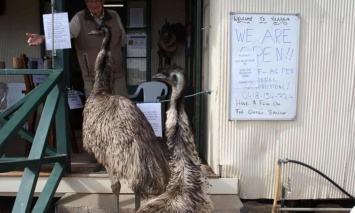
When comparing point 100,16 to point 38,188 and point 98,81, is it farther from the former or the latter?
point 38,188

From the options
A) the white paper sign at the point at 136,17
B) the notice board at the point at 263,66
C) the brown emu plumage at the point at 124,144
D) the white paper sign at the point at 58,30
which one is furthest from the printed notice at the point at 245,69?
the white paper sign at the point at 136,17

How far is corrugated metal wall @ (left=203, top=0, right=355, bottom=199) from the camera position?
422 cm

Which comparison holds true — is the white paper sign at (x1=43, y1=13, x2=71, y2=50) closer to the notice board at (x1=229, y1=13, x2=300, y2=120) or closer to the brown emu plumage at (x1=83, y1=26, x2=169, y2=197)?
the brown emu plumage at (x1=83, y1=26, x2=169, y2=197)

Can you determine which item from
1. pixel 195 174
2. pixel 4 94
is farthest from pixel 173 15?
pixel 195 174

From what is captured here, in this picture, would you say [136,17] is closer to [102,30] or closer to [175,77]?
[102,30]

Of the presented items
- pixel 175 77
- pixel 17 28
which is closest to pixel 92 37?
pixel 175 77

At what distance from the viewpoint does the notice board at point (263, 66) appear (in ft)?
13.7

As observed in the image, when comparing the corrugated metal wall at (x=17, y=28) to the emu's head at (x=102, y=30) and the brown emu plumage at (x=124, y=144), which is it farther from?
the brown emu plumage at (x=124, y=144)

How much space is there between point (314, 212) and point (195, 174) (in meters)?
1.92

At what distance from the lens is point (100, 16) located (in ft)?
15.9

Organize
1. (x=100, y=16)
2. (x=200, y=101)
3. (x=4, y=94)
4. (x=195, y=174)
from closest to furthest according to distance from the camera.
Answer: (x=195, y=174), (x=100, y=16), (x=200, y=101), (x=4, y=94)

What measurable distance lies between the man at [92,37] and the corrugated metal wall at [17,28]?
2519 mm

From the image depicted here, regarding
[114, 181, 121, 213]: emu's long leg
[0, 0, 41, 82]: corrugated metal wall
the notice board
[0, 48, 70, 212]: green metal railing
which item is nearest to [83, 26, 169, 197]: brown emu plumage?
[114, 181, 121, 213]: emu's long leg

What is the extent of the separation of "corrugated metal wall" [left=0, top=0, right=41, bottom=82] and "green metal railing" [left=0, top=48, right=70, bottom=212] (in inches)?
107
